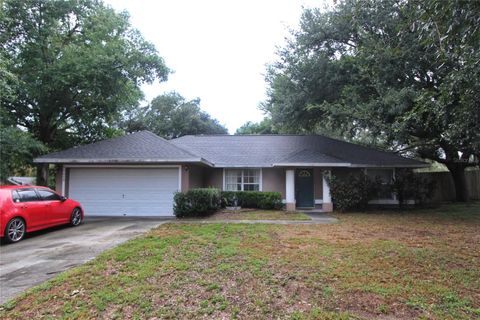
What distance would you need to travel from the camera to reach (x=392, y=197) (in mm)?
16891

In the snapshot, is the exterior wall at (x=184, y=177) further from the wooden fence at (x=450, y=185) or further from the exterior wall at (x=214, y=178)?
the wooden fence at (x=450, y=185)

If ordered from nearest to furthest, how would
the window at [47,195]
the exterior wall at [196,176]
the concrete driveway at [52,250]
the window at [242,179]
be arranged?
the concrete driveway at [52,250] → the window at [47,195] → the exterior wall at [196,176] → the window at [242,179]

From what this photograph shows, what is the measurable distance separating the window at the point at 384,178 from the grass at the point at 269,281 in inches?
321

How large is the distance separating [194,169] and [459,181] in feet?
52.8

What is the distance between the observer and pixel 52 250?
773 cm

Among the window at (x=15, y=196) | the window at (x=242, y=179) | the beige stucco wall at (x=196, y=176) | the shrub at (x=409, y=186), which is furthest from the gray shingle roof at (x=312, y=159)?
the window at (x=15, y=196)

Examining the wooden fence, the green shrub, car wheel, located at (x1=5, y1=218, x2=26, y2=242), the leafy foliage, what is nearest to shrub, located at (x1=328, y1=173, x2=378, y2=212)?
the green shrub

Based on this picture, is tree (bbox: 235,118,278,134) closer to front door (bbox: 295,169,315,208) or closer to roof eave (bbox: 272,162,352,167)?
front door (bbox: 295,169,315,208)

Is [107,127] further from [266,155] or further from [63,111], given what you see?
[266,155]

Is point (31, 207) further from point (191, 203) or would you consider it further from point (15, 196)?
point (191, 203)

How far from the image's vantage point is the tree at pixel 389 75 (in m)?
6.12

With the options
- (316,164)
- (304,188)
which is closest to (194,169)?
(304,188)

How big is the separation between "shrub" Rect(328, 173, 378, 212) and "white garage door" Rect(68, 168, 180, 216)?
286 inches

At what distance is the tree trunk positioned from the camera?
19.6m
